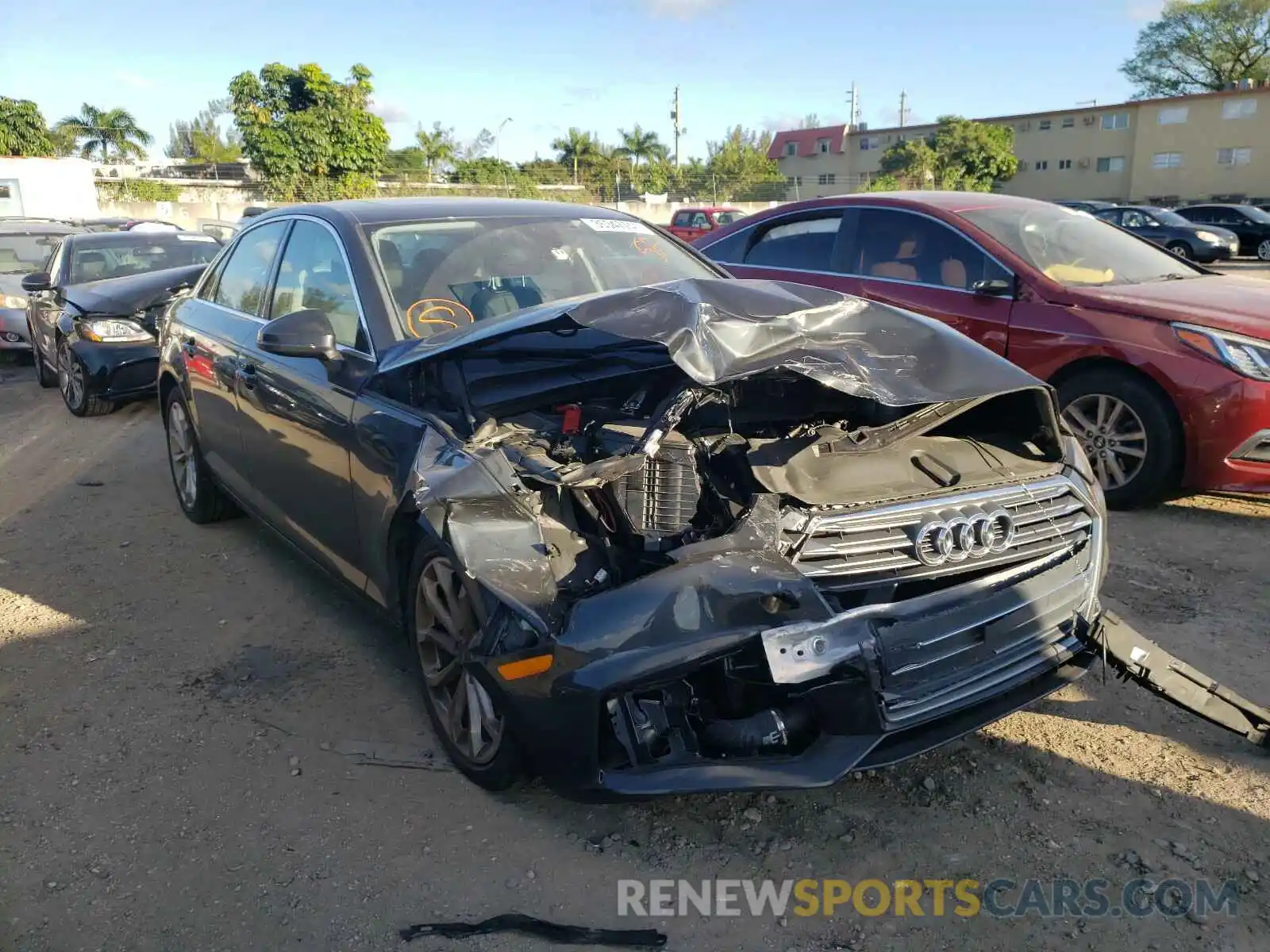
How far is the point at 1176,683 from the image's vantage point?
2.93m

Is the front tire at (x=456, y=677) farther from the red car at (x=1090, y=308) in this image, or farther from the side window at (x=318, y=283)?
the red car at (x=1090, y=308)

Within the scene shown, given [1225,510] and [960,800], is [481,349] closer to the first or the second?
[960,800]

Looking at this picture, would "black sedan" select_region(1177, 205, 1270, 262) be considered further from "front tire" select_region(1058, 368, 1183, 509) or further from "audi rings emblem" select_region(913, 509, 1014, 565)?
"audi rings emblem" select_region(913, 509, 1014, 565)

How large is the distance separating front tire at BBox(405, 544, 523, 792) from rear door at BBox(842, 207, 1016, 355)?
382 cm

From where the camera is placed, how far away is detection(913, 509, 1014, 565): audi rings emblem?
103 inches

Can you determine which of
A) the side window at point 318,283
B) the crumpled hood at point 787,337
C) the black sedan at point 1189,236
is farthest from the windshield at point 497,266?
the black sedan at point 1189,236

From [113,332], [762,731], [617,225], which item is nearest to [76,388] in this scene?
[113,332]

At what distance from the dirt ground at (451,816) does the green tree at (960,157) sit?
45.9 m

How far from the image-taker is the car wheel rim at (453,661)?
281cm

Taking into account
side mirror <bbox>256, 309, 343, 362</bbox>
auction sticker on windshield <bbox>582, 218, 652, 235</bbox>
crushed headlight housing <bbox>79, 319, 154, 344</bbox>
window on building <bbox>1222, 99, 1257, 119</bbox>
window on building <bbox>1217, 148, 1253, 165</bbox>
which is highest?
window on building <bbox>1222, 99, 1257, 119</bbox>

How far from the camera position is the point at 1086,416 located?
5168 millimetres

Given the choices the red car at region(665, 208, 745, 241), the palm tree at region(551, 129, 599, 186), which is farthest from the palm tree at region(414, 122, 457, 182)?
the red car at region(665, 208, 745, 241)

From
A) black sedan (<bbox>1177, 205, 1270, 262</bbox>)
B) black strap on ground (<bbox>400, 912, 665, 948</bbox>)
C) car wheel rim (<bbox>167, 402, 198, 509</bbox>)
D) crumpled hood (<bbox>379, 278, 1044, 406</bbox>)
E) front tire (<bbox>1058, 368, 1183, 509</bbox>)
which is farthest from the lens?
black sedan (<bbox>1177, 205, 1270, 262</bbox>)

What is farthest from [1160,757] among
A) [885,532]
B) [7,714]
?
[7,714]
